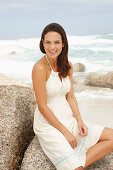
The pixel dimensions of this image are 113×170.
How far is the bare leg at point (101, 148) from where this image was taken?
2.51 metres

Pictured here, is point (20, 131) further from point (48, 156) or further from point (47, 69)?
point (47, 69)

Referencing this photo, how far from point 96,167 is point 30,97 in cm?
117

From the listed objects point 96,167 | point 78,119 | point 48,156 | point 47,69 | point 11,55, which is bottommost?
point 11,55

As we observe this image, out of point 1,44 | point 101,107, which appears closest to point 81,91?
point 101,107

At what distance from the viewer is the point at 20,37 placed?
82.6 feet

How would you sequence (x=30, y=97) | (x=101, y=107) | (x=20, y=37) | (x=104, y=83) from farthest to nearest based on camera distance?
(x=20, y=37), (x=104, y=83), (x=101, y=107), (x=30, y=97)

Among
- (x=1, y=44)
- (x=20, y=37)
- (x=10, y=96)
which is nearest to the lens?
(x=10, y=96)

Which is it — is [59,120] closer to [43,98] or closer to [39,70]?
[43,98]

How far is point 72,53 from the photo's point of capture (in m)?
19.6

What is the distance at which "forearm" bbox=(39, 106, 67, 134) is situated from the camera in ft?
8.09

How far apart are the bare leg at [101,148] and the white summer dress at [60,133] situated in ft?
0.14

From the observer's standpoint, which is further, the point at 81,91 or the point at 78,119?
the point at 81,91

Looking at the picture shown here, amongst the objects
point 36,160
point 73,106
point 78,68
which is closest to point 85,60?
point 78,68

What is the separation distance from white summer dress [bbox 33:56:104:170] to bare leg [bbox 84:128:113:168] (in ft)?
0.14
